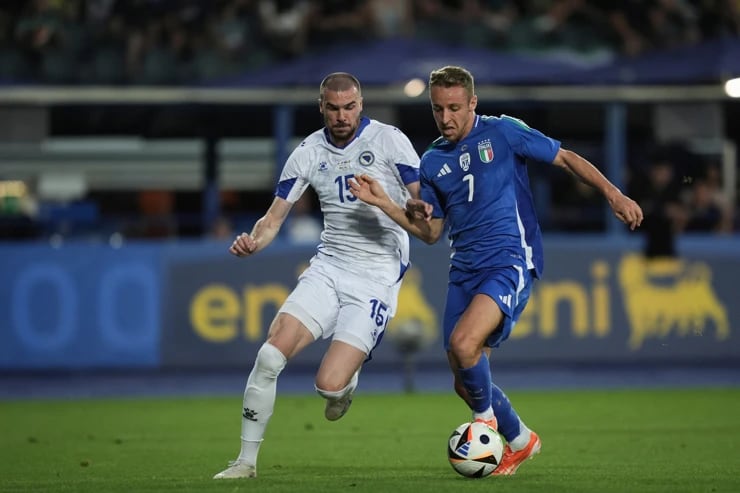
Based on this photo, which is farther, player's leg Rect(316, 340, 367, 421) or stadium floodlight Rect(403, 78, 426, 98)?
stadium floodlight Rect(403, 78, 426, 98)

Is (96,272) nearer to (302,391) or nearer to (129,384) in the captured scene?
(129,384)

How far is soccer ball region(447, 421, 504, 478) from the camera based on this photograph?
28.5ft

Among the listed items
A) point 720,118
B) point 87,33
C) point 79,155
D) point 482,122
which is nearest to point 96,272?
point 79,155

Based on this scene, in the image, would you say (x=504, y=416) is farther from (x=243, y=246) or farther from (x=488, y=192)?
(x=243, y=246)

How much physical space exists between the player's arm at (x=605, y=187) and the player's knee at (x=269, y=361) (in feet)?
6.73

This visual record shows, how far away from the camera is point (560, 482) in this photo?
27.8ft

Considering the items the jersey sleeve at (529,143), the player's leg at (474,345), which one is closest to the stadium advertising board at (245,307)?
the jersey sleeve at (529,143)

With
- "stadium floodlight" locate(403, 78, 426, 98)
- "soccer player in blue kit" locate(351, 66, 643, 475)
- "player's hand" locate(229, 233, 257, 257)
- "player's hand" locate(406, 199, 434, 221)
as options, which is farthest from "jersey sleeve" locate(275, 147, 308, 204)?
"stadium floodlight" locate(403, 78, 426, 98)

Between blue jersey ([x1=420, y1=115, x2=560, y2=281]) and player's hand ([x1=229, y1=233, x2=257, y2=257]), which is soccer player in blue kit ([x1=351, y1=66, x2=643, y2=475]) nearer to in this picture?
blue jersey ([x1=420, y1=115, x2=560, y2=281])

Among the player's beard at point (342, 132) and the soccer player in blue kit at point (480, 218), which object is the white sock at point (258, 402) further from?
the player's beard at point (342, 132)

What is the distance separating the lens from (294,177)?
31.2 ft

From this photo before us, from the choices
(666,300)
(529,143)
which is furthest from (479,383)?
(666,300)

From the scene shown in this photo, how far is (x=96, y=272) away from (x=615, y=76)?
7483 millimetres

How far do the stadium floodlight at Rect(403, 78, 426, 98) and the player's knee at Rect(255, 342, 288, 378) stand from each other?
11719 mm
